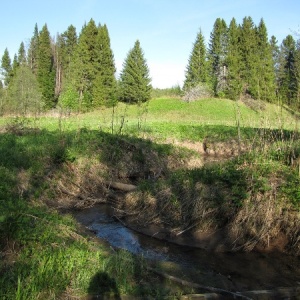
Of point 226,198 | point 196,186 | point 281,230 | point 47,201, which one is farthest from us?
point 47,201

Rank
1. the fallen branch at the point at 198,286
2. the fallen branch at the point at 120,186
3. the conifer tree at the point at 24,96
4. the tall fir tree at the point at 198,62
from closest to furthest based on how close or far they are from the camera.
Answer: the fallen branch at the point at 198,286 → the fallen branch at the point at 120,186 → the conifer tree at the point at 24,96 → the tall fir tree at the point at 198,62

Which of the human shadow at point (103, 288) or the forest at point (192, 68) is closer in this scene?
the human shadow at point (103, 288)

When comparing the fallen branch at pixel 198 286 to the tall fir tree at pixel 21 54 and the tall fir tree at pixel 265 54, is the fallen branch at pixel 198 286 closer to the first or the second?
the tall fir tree at pixel 265 54

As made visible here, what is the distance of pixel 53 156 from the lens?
1187 centimetres

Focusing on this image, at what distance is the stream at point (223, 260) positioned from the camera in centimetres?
573

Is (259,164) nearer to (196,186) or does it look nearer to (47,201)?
(196,186)

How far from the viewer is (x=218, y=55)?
51.9 m

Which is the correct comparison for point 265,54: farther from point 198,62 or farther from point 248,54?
point 198,62

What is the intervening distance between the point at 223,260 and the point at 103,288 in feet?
9.19

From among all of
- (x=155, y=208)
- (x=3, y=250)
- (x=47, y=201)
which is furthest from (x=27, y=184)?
(x=3, y=250)

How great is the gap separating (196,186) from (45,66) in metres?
52.4

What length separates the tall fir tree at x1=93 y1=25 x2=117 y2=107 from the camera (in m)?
46.0

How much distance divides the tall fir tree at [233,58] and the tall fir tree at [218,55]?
108 cm

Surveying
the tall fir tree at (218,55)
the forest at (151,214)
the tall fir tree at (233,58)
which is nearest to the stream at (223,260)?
the forest at (151,214)
